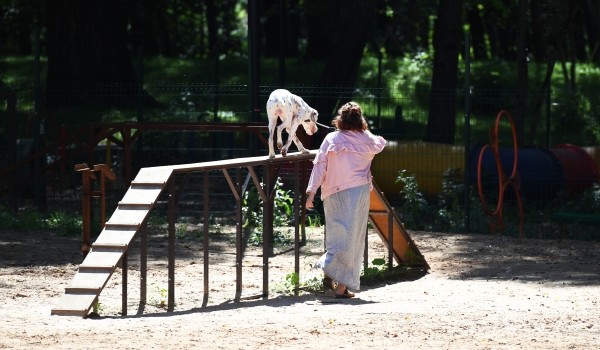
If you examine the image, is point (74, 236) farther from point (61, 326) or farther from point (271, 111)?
point (61, 326)

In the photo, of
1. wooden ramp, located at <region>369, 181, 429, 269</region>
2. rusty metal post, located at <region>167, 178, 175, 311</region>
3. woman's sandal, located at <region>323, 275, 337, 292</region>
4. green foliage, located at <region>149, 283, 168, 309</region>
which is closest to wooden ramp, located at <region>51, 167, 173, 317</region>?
rusty metal post, located at <region>167, 178, 175, 311</region>

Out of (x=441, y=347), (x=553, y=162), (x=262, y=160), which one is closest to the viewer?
(x=441, y=347)

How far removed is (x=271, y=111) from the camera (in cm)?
1055

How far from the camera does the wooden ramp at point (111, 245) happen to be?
850 cm

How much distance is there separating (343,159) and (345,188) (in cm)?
24

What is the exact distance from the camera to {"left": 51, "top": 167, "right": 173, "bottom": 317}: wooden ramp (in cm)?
850

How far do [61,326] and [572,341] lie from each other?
3440 mm

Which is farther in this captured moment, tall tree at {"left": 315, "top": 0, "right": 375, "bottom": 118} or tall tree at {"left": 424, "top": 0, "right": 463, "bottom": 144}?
tall tree at {"left": 424, "top": 0, "right": 463, "bottom": 144}

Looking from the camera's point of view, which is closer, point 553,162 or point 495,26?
point 553,162

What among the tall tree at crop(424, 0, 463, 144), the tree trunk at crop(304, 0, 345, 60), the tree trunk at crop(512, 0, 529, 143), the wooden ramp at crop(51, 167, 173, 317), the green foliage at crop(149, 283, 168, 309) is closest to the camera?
the wooden ramp at crop(51, 167, 173, 317)

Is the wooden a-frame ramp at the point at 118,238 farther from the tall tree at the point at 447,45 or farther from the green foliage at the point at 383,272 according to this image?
the tall tree at the point at 447,45

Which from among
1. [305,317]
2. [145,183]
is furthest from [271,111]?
[305,317]

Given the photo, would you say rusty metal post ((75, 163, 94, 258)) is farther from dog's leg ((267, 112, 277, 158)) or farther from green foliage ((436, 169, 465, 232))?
green foliage ((436, 169, 465, 232))

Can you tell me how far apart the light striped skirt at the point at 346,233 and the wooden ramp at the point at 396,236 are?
5.20 ft
